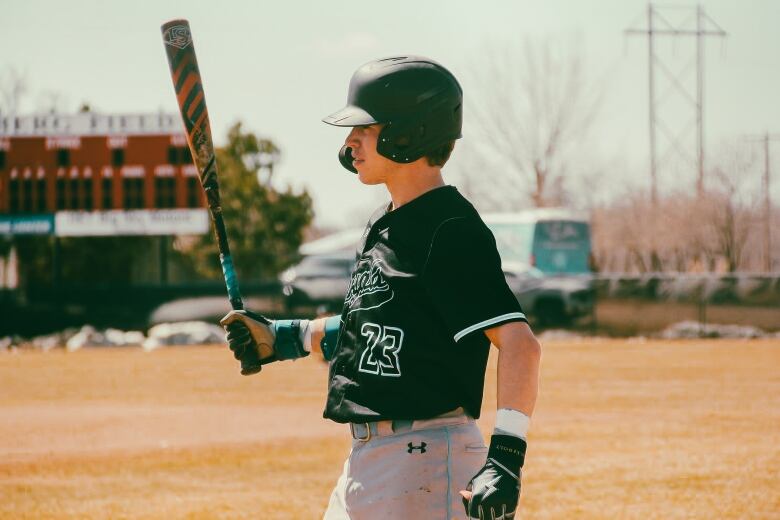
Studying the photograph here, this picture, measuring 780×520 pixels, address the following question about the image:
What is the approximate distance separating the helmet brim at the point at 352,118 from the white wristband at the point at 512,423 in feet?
3.13

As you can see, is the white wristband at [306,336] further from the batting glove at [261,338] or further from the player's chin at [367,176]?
the player's chin at [367,176]

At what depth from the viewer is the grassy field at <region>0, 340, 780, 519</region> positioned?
26.0ft

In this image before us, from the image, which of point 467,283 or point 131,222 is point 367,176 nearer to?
point 467,283

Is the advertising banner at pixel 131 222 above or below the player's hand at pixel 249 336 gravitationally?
below

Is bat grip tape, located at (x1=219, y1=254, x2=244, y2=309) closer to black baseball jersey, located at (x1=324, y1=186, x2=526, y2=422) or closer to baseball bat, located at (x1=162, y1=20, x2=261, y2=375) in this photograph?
baseball bat, located at (x1=162, y1=20, x2=261, y2=375)

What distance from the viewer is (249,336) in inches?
160

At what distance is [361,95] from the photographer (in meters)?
3.48

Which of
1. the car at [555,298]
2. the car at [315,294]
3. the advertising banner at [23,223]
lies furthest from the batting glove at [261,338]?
the advertising banner at [23,223]

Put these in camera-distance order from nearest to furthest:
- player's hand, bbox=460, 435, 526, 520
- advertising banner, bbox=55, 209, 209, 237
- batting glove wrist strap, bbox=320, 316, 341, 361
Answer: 1. player's hand, bbox=460, 435, 526, 520
2. batting glove wrist strap, bbox=320, 316, 341, 361
3. advertising banner, bbox=55, 209, 209, 237

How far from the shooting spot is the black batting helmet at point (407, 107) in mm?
3400

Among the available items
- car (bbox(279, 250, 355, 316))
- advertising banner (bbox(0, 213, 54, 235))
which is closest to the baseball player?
car (bbox(279, 250, 355, 316))

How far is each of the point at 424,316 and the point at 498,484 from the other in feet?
1.72

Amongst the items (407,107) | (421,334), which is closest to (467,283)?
(421,334)

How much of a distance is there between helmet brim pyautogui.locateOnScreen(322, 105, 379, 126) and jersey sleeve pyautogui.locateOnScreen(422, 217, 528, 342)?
0.47 m
